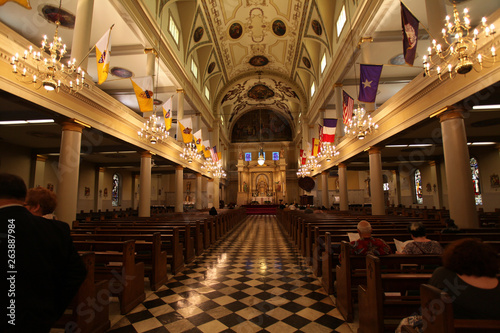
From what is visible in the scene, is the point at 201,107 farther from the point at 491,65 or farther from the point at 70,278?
the point at 70,278

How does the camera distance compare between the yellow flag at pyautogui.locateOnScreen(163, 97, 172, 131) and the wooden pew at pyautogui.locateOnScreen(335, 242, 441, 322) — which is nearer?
the wooden pew at pyautogui.locateOnScreen(335, 242, 441, 322)

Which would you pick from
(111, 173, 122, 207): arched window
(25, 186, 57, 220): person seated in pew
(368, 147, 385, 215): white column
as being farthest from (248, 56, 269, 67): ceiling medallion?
(25, 186, 57, 220): person seated in pew

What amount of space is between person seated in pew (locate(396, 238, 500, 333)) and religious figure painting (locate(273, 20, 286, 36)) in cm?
2018

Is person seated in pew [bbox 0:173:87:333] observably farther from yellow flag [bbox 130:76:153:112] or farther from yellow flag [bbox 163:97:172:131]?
yellow flag [bbox 163:97:172:131]

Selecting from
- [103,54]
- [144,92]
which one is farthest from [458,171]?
[144,92]

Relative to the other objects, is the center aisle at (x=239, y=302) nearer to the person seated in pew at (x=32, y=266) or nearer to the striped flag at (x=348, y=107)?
the person seated in pew at (x=32, y=266)

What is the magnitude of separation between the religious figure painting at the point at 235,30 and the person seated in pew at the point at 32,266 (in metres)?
20.4

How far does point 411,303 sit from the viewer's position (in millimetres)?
2600

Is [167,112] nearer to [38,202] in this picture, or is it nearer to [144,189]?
[144,189]

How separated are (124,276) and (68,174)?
527 cm

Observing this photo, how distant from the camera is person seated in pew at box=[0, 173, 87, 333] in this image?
1.41 metres

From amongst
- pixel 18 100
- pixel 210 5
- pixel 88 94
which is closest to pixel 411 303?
pixel 18 100

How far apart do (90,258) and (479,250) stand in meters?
3.81

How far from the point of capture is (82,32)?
7590mm
